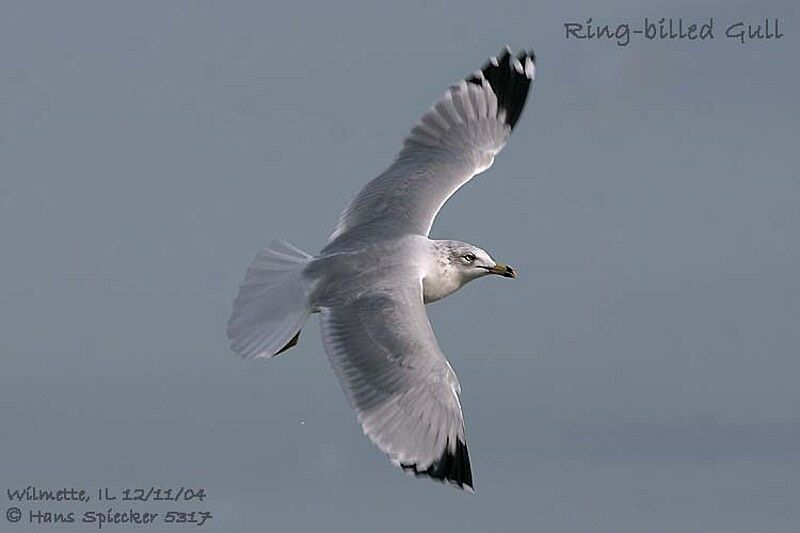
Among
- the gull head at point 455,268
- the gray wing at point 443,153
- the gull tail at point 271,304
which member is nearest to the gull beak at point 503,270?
the gull head at point 455,268

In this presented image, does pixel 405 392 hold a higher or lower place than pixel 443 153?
lower

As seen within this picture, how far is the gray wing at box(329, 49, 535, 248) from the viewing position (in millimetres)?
9406

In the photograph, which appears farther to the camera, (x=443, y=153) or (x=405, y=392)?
(x=443, y=153)

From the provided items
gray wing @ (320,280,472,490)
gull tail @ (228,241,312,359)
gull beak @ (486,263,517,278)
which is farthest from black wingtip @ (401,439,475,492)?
gull beak @ (486,263,517,278)

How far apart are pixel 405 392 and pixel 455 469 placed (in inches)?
16.7

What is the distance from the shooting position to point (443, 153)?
33.3ft

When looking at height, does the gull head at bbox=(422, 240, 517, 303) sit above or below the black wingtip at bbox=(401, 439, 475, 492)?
above

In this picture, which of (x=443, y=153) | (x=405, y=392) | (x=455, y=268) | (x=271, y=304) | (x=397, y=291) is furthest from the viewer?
(x=443, y=153)

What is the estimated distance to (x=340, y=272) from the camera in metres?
8.54

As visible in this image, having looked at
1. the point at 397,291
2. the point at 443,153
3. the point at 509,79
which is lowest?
the point at 397,291

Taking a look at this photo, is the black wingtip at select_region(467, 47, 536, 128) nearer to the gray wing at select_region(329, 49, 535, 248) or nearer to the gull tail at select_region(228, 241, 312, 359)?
the gray wing at select_region(329, 49, 535, 248)

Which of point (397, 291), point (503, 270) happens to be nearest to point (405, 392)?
point (397, 291)

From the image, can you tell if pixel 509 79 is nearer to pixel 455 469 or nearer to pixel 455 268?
pixel 455 268

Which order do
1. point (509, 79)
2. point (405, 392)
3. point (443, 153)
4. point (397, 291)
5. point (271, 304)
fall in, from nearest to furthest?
point (405, 392), point (397, 291), point (271, 304), point (443, 153), point (509, 79)
